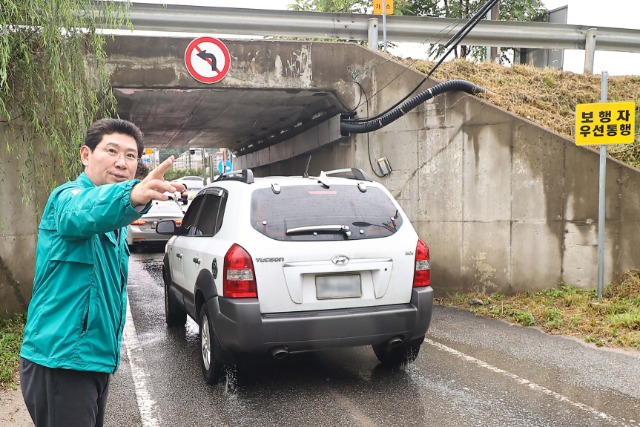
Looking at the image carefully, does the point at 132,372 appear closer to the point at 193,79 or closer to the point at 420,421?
the point at 420,421

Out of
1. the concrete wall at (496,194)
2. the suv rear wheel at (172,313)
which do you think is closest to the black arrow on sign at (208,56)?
the concrete wall at (496,194)

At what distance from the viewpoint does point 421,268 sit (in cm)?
501

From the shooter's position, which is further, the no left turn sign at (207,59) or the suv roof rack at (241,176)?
the no left turn sign at (207,59)

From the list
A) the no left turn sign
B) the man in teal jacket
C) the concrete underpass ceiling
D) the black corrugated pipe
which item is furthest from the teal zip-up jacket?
the concrete underpass ceiling

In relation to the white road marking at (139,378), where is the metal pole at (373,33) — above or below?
above

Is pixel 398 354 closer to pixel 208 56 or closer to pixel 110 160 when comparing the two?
pixel 110 160

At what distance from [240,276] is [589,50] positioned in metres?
11.0

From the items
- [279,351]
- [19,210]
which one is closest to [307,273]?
[279,351]

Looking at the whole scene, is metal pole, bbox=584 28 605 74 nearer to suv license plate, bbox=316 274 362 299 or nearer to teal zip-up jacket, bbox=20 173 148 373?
→ suv license plate, bbox=316 274 362 299

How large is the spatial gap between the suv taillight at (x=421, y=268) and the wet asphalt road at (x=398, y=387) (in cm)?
91

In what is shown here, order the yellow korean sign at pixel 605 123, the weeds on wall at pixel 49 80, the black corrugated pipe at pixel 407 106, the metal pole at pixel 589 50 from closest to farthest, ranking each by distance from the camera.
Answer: the weeds on wall at pixel 49 80
the yellow korean sign at pixel 605 123
the black corrugated pipe at pixel 407 106
the metal pole at pixel 589 50

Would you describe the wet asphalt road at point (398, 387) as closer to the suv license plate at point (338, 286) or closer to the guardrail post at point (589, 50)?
the suv license plate at point (338, 286)

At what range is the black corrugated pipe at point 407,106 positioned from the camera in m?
8.99

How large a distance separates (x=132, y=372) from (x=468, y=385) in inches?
125
